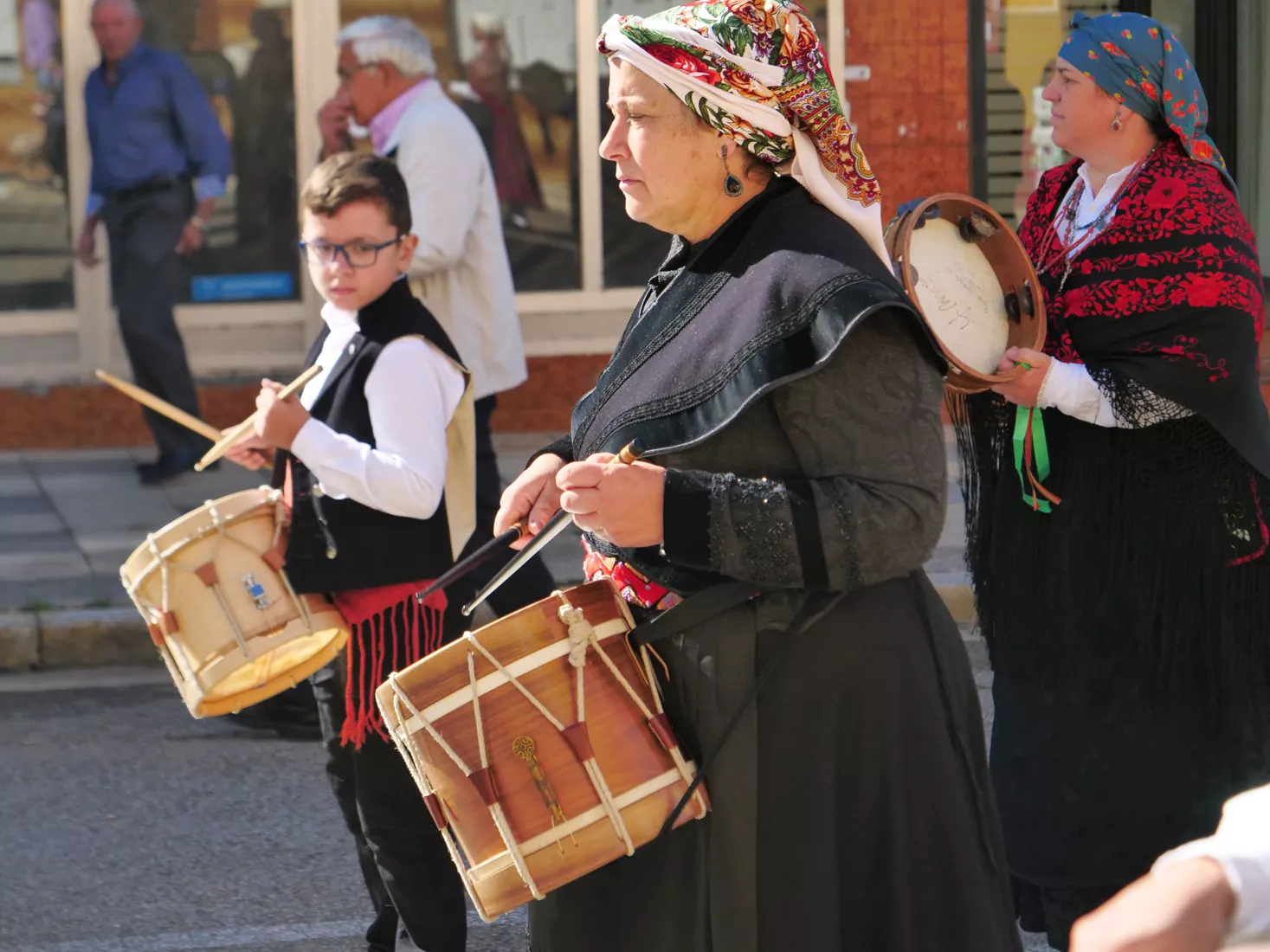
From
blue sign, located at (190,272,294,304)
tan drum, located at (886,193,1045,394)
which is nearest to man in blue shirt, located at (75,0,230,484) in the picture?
blue sign, located at (190,272,294,304)

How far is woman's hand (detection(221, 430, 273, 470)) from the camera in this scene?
390 cm

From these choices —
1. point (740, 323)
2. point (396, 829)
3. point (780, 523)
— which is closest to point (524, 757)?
point (780, 523)

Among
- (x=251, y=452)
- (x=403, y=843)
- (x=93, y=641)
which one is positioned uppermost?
(x=251, y=452)

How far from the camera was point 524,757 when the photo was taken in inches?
102

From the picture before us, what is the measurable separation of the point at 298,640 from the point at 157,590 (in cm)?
28

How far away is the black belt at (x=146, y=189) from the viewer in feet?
30.0

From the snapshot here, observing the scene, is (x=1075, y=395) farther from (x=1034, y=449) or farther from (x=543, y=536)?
(x=543, y=536)

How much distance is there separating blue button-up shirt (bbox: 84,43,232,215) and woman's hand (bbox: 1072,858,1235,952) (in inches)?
321

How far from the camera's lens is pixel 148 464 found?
9.30 m

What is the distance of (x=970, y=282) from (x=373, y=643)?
1.33 meters

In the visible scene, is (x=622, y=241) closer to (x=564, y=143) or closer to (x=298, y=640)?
(x=564, y=143)

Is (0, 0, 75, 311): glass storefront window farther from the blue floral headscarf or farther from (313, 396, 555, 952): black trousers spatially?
the blue floral headscarf

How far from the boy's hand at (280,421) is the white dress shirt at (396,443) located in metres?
0.02

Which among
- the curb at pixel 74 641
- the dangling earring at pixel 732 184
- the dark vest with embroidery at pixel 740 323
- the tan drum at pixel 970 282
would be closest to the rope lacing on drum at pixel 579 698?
the dark vest with embroidery at pixel 740 323
